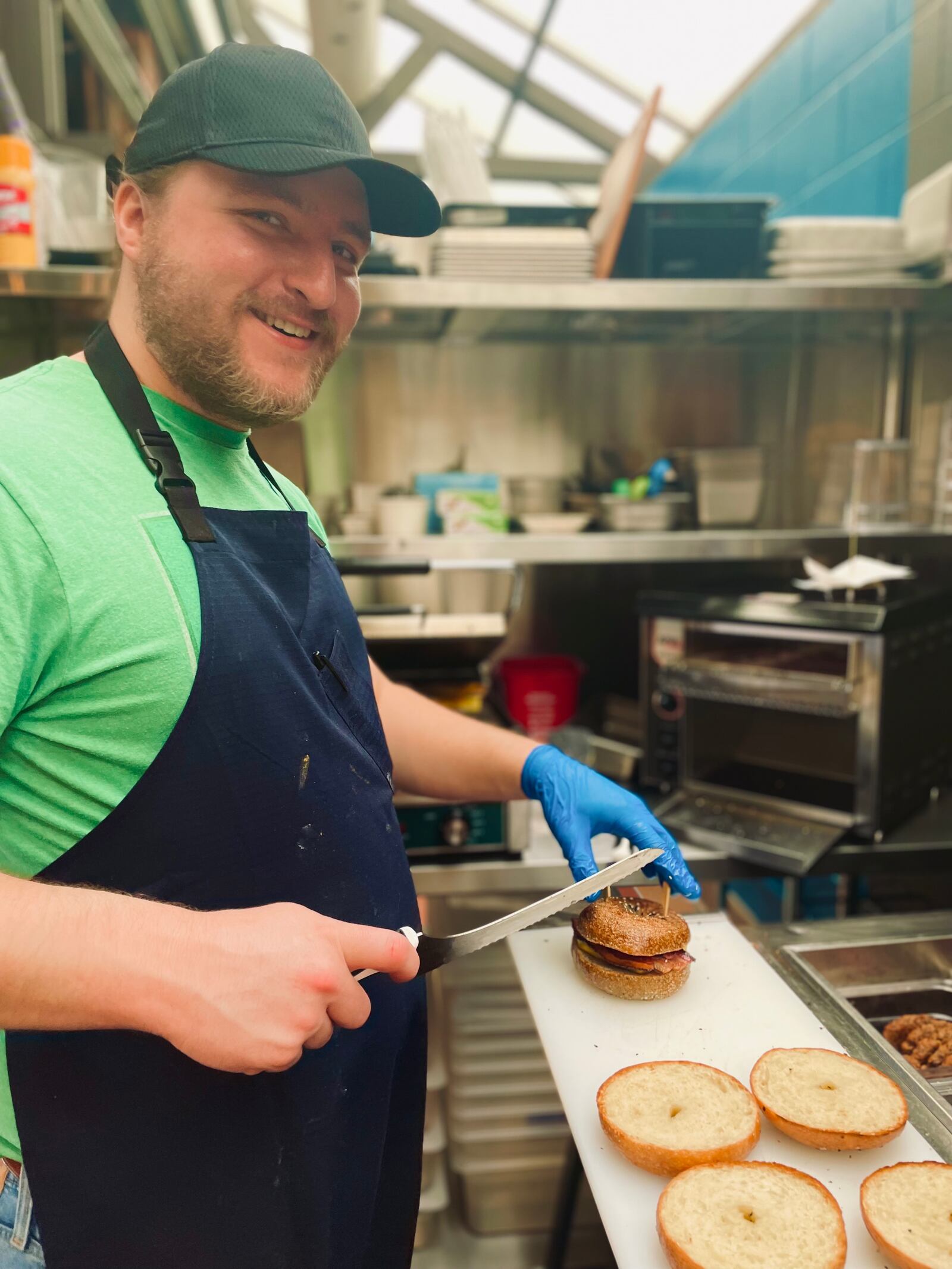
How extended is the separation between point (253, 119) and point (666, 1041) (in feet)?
3.77

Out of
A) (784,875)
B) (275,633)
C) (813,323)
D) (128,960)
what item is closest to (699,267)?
(813,323)

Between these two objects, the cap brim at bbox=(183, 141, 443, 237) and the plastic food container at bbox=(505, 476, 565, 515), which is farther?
the plastic food container at bbox=(505, 476, 565, 515)

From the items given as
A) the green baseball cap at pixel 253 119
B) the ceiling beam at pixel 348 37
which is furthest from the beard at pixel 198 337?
the ceiling beam at pixel 348 37

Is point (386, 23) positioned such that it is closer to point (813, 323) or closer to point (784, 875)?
point (813, 323)

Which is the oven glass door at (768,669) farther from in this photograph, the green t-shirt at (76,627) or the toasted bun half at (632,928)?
the green t-shirt at (76,627)

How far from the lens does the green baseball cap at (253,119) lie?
2.86ft

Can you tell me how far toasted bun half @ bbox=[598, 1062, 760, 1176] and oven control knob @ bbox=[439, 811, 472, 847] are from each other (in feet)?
2.40

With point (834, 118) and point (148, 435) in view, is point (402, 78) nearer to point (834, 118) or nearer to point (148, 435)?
point (834, 118)

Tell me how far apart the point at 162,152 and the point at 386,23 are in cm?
416

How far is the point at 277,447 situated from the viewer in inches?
82.4

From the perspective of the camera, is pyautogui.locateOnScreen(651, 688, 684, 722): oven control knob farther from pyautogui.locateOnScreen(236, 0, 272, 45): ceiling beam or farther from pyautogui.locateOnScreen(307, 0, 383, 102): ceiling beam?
pyautogui.locateOnScreen(236, 0, 272, 45): ceiling beam

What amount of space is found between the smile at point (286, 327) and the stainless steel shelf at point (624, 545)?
0.93m

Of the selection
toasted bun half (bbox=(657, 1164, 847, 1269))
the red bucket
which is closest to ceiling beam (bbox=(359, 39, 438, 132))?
the red bucket

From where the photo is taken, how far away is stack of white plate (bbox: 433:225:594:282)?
185 centimetres
